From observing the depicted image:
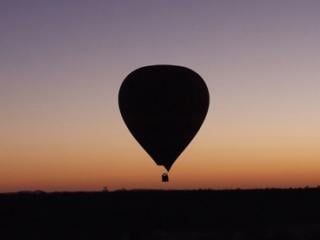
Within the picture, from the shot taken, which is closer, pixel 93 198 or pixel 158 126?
pixel 158 126

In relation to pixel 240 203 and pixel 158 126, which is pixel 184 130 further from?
pixel 240 203

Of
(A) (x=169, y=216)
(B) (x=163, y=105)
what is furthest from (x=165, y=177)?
(A) (x=169, y=216)

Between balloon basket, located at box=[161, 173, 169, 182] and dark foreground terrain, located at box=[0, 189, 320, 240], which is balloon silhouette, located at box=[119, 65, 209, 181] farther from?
dark foreground terrain, located at box=[0, 189, 320, 240]

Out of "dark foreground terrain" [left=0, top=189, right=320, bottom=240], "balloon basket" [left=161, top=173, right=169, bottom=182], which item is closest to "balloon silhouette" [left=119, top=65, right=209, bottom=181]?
"balloon basket" [left=161, top=173, right=169, bottom=182]

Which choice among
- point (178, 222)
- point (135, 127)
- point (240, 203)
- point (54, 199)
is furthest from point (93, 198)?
point (135, 127)

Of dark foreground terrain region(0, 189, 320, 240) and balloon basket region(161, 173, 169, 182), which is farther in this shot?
dark foreground terrain region(0, 189, 320, 240)

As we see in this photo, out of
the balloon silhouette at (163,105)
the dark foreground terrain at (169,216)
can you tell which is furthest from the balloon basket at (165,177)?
the dark foreground terrain at (169,216)
